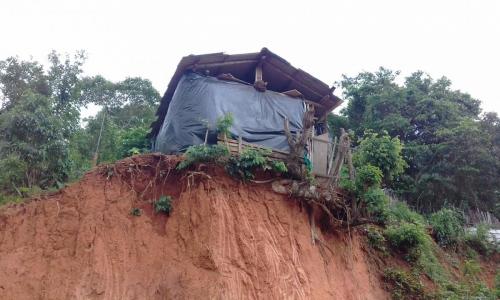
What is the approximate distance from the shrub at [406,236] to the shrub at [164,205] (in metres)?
7.00

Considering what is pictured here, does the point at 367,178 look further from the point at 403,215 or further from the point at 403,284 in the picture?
the point at 403,215

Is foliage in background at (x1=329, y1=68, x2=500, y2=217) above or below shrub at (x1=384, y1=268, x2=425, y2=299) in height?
above

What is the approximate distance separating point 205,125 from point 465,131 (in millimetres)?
13570

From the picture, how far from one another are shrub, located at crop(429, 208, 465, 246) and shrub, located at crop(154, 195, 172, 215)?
10.3 meters

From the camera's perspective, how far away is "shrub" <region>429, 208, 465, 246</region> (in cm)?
1498

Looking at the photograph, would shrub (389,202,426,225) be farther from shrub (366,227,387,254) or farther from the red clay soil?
the red clay soil

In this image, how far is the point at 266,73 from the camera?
12.4 metres

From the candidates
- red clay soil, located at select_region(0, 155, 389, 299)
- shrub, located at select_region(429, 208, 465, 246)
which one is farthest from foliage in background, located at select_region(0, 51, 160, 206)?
shrub, located at select_region(429, 208, 465, 246)

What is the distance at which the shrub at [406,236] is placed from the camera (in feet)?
40.6

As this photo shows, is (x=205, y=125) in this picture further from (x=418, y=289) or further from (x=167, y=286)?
(x=418, y=289)

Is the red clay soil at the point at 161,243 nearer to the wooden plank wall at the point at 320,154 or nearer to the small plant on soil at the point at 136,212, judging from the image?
the small plant on soil at the point at 136,212

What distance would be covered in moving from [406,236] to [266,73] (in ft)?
20.9

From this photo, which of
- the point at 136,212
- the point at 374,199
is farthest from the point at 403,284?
the point at 136,212

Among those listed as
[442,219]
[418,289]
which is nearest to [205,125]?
[418,289]
